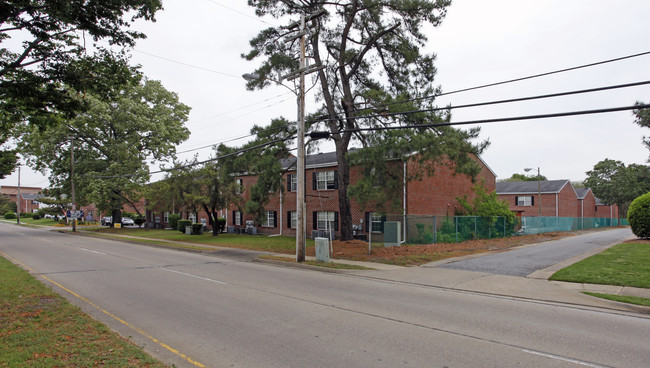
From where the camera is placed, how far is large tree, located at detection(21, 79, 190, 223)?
40.8 metres

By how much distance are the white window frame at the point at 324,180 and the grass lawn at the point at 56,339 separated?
2229 centimetres

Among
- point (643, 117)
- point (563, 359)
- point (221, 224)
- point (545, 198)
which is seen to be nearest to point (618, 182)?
point (545, 198)

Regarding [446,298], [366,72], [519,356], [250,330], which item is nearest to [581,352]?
[519,356]

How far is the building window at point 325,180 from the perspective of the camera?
2984 centimetres

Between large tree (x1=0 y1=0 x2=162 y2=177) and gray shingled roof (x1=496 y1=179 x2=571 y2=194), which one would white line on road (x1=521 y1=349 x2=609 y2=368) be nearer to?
large tree (x1=0 y1=0 x2=162 y2=177)

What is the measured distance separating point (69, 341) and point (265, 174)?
1641cm

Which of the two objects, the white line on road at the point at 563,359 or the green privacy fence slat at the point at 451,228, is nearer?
the white line on road at the point at 563,359

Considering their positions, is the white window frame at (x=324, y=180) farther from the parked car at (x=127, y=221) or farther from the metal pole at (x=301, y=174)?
the parked car at (x=127, y=221)

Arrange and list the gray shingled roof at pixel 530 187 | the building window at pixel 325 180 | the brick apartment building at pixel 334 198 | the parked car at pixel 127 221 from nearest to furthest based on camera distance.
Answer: the brick apartment building at pixel 334 198, the building window at pixel 325 180, the gray shingled roof at pixel 530 187, the parked car at pixel 127 221

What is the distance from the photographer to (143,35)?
9477 mm

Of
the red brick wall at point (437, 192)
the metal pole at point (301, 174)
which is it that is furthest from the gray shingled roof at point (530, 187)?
the metal pole at point (301, 174)

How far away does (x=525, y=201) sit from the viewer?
55062mm

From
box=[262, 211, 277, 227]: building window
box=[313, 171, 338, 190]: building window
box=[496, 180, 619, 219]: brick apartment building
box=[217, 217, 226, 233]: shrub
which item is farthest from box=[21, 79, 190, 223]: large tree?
box=[496, 180, 619, 219]: brick apartment building

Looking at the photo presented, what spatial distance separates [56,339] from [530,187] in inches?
2328
